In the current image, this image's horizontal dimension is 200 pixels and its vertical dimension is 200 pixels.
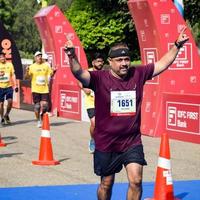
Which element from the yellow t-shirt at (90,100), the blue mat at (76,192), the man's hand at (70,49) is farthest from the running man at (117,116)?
the yellow t-shirt at (90,100)

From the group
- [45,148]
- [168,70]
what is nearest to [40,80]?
[168,70]

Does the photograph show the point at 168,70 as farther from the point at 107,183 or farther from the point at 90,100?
the point at 107,183

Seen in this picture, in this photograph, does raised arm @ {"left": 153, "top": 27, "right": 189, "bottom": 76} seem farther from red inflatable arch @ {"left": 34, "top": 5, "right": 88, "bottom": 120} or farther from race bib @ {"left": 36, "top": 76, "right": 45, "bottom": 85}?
red inflatable arch @ {"left": 34, "top": 5, "right": 88, "bottom": 120}

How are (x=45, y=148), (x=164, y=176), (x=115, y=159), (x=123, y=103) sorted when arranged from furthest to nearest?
(x=45, y=148) < (x=164, y=176) < (x=115, y=159) < (x=123, y=103)

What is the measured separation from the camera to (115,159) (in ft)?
20.2

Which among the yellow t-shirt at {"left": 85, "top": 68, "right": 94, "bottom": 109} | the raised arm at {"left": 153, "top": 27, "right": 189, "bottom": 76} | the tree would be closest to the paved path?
the yellow t-shirt at {"left": 85, "top": 68, "right": 94, "bottom": 109}

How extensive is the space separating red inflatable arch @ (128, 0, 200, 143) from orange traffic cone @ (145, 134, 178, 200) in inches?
238

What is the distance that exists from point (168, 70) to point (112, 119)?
8.07 metres

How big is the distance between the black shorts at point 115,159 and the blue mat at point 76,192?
1.50 metres

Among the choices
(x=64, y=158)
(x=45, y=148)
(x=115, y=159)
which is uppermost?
(x=115, y=159)

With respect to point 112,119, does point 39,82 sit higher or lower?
lower

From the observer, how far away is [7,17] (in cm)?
7756

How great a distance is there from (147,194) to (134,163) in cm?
190

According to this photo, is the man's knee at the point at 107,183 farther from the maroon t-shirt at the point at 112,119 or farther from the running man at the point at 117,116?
the maroon t-shirt at the point at 112,119
